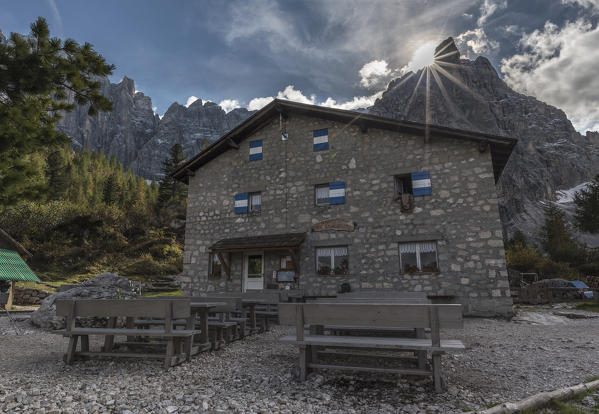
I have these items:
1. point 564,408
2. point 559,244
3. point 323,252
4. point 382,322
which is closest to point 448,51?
point 559,244

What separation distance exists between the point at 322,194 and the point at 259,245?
297cm

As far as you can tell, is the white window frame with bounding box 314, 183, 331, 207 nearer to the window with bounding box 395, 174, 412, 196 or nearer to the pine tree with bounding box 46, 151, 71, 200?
the window with bounding box 395, 174, 412, 196

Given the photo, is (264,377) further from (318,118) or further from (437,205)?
(318,118)

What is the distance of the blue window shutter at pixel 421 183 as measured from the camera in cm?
1166

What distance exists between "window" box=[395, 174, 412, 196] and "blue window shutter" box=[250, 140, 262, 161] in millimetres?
5552

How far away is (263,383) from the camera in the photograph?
4.04 m

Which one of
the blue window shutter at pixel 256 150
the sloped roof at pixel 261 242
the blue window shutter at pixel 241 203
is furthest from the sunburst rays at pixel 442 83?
the sloped roof at pixel 261 242

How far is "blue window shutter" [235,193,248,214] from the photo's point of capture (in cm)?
1410

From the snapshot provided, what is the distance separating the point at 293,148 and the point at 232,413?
1157 centimetres

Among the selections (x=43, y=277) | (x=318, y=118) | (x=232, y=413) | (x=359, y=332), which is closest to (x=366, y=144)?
(x=318, y=118)

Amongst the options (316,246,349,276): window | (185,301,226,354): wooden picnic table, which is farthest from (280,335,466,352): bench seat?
(316,246,349,276): window

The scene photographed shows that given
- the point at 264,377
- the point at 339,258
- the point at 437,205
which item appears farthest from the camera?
the point at 339,258

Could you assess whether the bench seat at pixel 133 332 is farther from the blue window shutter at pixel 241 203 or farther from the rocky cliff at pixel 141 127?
the rocky cliff at pixel 141 127

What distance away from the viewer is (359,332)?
20.8 feet
